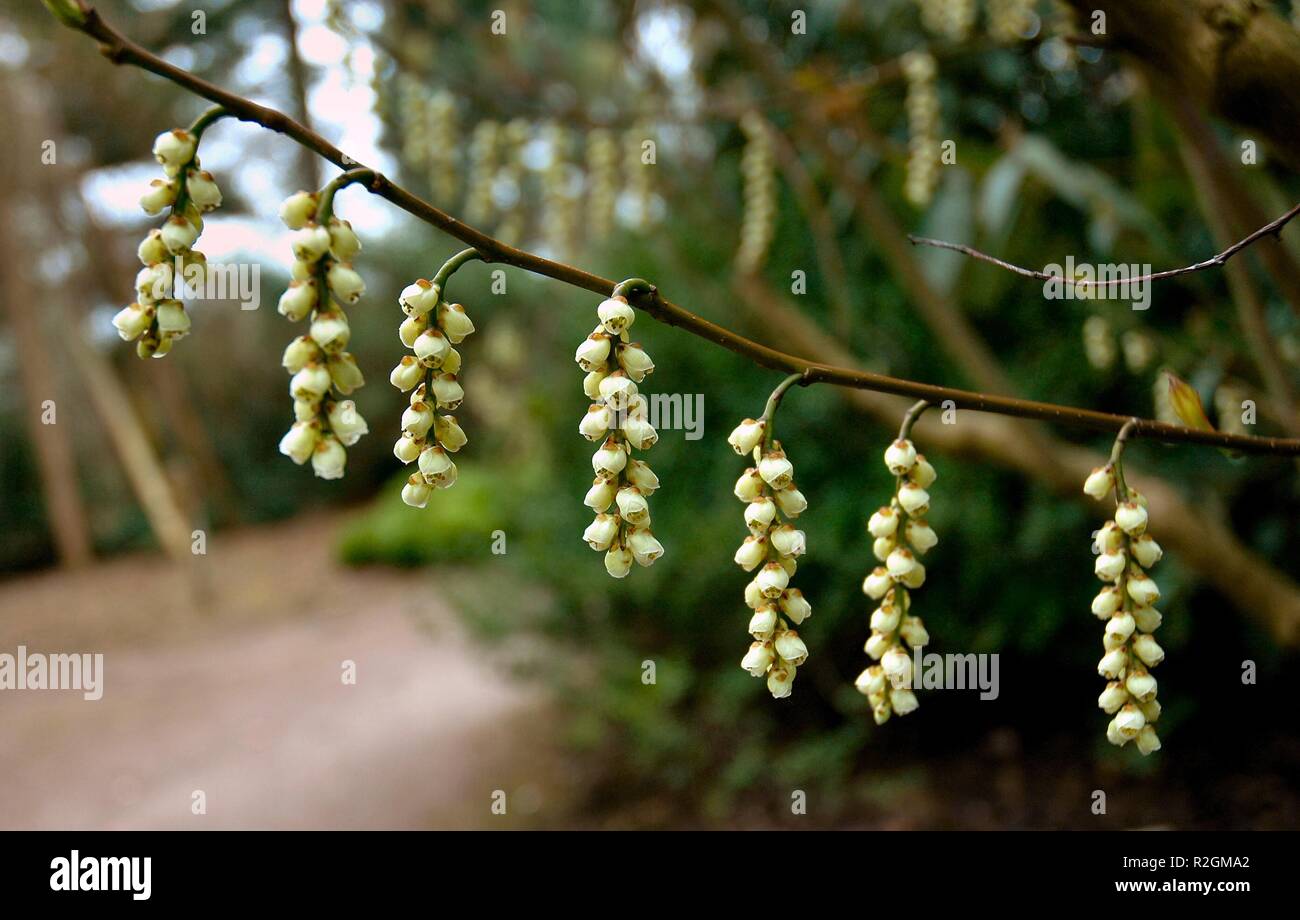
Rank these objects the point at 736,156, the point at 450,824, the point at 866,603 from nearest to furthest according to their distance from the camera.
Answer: the point at 866,603 < the point at 450,824 < the point at 736,156

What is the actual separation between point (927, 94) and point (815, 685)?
2.04m

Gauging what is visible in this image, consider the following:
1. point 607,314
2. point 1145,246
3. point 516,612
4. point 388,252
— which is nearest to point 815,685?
point 516,612

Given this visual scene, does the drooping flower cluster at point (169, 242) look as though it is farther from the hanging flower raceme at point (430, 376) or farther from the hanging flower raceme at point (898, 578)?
the hanging flower raceme at point (898, 578)

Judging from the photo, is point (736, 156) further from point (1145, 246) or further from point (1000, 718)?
point (1000, 718)

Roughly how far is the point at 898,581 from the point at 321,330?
0.52 m

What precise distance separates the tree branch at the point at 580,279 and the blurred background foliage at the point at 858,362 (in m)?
1.16

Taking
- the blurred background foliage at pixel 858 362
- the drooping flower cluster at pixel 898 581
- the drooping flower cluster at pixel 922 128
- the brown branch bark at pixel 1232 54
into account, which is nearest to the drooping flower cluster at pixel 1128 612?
the drooping flower cluster at pixel 898 581

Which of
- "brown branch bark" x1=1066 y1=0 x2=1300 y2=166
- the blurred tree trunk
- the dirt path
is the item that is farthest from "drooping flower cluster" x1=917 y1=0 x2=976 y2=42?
the blurred tree trunk

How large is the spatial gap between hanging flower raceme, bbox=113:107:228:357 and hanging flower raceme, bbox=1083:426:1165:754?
731 mm

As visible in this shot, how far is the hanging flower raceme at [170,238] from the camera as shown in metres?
0.64

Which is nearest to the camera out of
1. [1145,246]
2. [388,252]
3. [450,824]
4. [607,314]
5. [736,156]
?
[607,314]

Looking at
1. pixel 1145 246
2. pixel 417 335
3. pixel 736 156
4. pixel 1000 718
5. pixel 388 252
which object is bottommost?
pixel 1000 718

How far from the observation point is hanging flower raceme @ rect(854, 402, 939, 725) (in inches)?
30.7

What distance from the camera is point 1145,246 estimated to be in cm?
213
